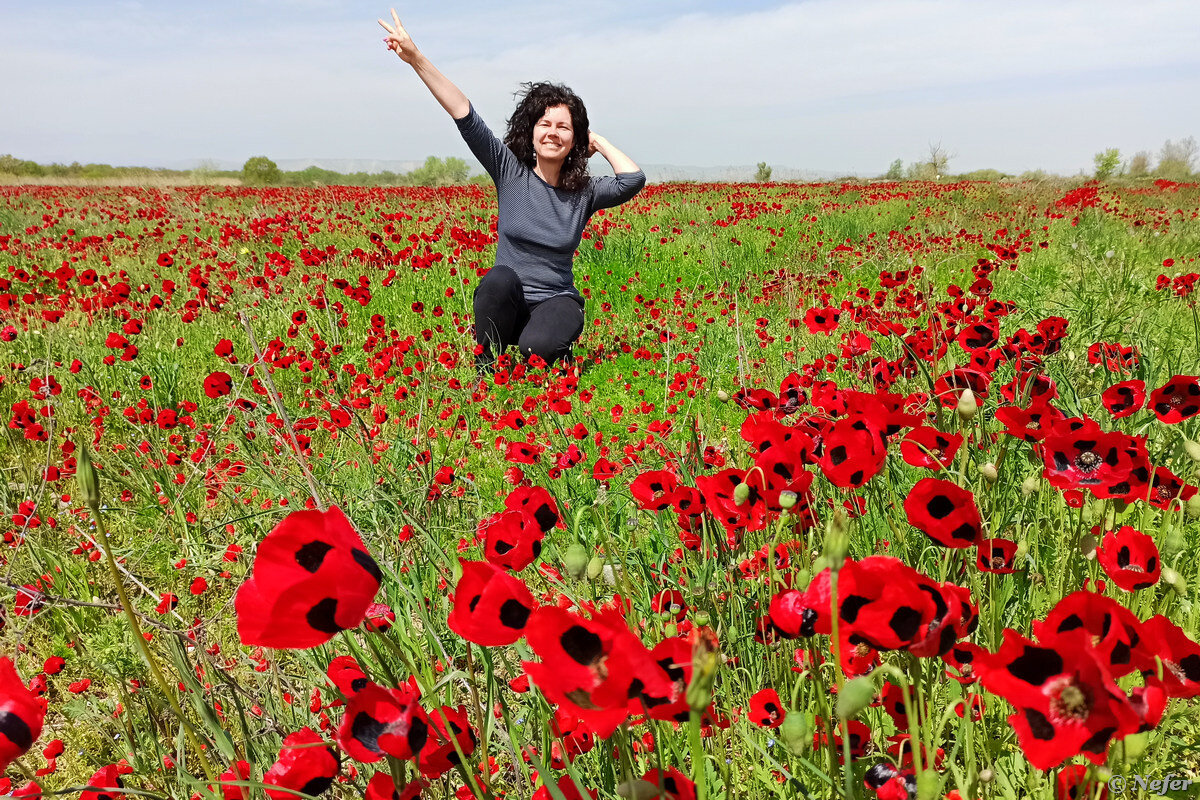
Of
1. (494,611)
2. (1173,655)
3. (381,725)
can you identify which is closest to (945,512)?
(1173,655)

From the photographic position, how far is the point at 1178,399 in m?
1.40

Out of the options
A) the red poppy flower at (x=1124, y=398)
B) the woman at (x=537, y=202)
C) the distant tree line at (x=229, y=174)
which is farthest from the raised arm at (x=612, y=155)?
the distant tree line at (x=229, y=174)

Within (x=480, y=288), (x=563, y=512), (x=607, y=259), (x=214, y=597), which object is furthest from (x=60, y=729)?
(x=607, y=259)

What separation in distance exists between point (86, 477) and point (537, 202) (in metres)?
4.13

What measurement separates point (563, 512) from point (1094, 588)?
4.23ft

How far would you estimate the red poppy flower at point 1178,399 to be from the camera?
1378mm

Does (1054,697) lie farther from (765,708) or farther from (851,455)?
(765,708)

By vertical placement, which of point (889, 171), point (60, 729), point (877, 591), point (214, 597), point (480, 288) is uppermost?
point (889, 171)

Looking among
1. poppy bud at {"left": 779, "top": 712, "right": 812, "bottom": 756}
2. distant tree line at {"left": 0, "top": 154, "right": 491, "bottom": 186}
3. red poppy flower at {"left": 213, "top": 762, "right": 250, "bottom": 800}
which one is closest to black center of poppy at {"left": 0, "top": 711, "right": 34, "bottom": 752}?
red poppy flower at {"left": 213, "top": 762, "right": 250, "bottom": 800}

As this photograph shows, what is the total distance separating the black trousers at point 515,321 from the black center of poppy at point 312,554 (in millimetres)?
3567

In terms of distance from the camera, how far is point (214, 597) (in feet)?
7.73

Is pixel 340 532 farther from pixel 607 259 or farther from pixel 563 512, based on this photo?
pixel 607 259

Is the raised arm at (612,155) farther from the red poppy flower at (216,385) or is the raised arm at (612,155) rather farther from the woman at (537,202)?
the red poppy flower at (216,385)

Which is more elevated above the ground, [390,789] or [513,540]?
[513,540]
